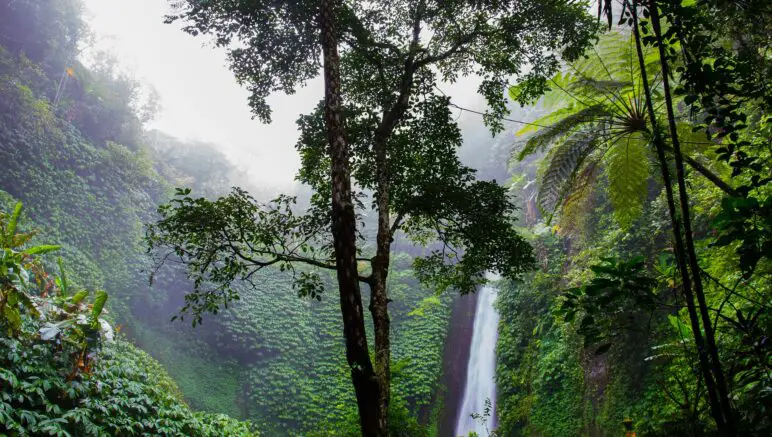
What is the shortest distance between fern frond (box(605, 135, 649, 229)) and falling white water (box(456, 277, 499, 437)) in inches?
282

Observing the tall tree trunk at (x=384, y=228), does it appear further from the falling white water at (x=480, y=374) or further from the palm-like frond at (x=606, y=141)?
the falling white water at (x=480, y=374)

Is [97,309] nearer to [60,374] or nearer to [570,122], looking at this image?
[60,374]

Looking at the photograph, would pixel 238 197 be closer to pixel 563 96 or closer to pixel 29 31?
pixel 563 96

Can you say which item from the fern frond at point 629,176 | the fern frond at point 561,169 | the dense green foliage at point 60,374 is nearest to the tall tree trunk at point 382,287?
the fern frond at point 561,169

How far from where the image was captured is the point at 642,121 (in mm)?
4188

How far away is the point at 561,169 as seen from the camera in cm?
512

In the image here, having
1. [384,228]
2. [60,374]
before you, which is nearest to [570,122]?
[384,228]

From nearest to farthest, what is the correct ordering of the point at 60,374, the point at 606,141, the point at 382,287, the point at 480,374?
the point at 382,287 → the point at 60,374 → the point at 606,141 → the point at 480,374

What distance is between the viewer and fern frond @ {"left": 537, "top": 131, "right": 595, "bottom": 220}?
5125mm

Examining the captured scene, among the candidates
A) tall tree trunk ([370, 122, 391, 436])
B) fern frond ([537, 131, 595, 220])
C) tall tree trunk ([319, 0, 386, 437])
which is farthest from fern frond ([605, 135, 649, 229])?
tall tree trunk ([319, 0, 386, 437])

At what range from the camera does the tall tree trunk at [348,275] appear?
10.1 feet

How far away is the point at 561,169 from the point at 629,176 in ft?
2.52

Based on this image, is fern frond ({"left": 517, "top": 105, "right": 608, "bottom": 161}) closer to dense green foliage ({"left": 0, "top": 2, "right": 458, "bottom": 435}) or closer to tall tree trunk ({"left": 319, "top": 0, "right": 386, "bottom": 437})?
tall tree trunk ({"left": 319, "top": 0, "right": 386, "bottom": 437})

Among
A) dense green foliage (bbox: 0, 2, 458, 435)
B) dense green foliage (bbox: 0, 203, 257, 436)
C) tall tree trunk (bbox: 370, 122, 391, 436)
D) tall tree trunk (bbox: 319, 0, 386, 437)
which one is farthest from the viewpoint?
dense green foliage (bbox: 0, 2, 458, 435)
